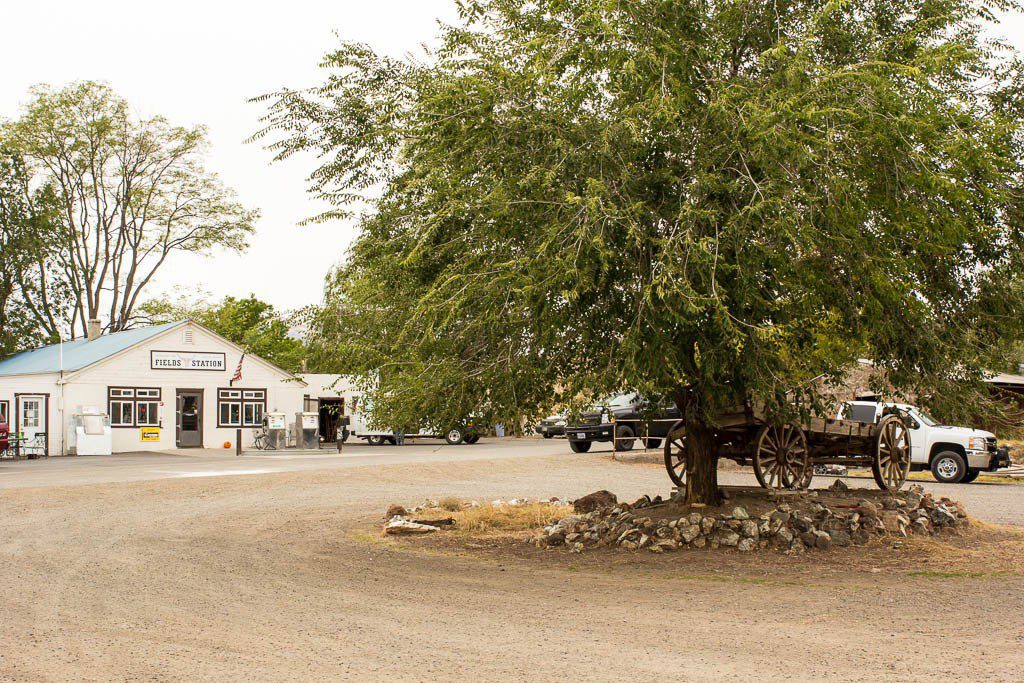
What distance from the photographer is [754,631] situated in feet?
24.0

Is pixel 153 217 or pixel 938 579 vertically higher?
pixel 153 217

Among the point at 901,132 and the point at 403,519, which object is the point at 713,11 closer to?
the point at 901,132

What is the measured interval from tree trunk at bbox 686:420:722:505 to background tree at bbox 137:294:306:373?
3818 centimetres

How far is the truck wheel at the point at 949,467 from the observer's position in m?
20.8

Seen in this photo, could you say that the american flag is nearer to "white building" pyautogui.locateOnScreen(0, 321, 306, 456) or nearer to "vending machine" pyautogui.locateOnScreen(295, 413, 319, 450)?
"white building" pyautogui.locateOnScreen(0, 321, 306, 456)

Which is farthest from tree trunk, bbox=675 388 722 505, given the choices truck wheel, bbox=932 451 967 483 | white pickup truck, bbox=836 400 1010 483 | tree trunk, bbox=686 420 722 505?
Result: truck wheel, bbox=932 451 967 483

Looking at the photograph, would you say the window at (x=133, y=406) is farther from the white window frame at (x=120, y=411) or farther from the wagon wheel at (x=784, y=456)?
the wagon wheel at (x=784, y=456)

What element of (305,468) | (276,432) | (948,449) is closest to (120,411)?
(276,432)

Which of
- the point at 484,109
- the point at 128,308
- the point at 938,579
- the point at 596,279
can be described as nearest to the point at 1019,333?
the point at 938,579

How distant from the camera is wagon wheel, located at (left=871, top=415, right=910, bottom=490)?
15.0 metres

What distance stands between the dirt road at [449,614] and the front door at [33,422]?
24.0m

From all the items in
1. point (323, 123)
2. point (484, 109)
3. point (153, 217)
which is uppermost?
point (153, 217)

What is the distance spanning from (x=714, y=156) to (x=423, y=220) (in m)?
3.06

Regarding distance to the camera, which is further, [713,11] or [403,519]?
[403,519]
